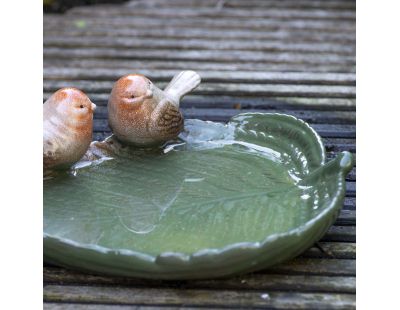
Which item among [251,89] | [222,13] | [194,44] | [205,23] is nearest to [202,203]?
[251,89]

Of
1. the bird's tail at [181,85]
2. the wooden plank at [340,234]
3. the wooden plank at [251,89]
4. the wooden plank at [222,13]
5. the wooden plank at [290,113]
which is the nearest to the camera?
the wooden plank at [340,234]

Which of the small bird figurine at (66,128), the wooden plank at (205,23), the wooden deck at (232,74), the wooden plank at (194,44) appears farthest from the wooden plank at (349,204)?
the wooden plank at (205,23)

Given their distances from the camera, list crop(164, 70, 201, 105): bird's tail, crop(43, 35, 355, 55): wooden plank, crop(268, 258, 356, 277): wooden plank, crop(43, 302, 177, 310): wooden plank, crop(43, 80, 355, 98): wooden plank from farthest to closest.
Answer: crop(43, 35, 355, 55): wooden plank → crop(43, 80, 355, 98): wooden plank → crop(164, 70, 201, 105): bird's tail → crop(268, 258, 356, 277): wooden plank → crop(43, 302, 177, 310): wooden plank

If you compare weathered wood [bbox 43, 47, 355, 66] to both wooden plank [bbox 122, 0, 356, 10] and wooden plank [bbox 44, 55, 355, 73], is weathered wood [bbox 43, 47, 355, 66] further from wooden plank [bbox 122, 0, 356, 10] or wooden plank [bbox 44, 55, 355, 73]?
wooden plank [bbox 122, 0, 356, 10]

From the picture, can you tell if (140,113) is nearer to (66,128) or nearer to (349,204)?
(66,128)

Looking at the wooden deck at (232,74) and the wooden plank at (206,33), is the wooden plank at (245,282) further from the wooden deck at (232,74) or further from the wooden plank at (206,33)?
the wooden plank at (206,33)

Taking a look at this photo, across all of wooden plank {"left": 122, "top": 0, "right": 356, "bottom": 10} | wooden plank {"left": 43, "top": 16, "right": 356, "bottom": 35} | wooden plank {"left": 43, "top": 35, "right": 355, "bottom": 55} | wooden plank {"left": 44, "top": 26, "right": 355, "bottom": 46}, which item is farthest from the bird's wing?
wooden plank {"left": 122, "top": 0, "right": 356, "bottom": 10}

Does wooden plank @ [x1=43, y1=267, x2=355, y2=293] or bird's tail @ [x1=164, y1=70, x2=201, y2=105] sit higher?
bird's tail @ [x1=164, y1=70, x2=201, y2=105]
